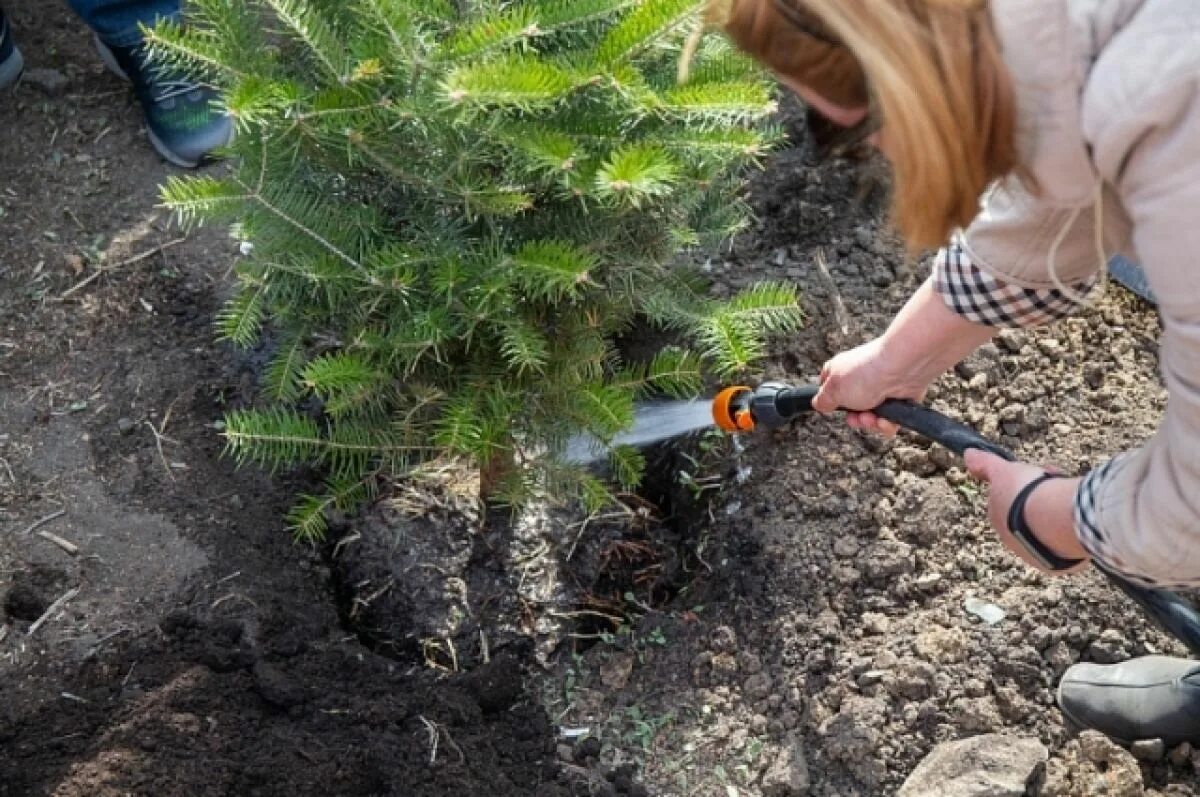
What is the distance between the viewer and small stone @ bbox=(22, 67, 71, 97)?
3.52m

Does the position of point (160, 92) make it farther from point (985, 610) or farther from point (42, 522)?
point (985, 610)

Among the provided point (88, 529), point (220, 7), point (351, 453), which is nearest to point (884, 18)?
point (220, 7)

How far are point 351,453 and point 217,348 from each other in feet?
2.55

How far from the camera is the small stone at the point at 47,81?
3523 millimetres

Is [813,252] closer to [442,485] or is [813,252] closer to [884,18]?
[442,485]

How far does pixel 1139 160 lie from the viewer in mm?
1352

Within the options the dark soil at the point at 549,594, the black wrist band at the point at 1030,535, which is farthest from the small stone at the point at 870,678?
the black wrist band at the point at 1030,535

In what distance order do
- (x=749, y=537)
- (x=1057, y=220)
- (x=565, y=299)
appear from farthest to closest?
(x=749, y=537), (x=565, y=299), (x=1057, y=220)

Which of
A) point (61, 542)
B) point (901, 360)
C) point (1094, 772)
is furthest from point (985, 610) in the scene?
point (61, 542)

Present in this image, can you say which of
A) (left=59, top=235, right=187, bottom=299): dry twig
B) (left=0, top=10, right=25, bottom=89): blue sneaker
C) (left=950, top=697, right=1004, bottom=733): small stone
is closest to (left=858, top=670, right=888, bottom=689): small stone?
(left=950, top=697, right=1004, bottom=733): small stone

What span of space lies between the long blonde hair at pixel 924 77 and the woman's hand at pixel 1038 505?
0.51 meters

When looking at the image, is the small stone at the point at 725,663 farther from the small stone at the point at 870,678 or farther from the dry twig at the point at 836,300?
the dry twig at the point at 836,300

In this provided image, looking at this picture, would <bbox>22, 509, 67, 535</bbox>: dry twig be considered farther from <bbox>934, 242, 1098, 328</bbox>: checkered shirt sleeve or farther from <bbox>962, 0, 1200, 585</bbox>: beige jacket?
<bbox>962, 0, 1200, 585</bbox>: beige jacket

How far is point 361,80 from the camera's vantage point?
187 cm
